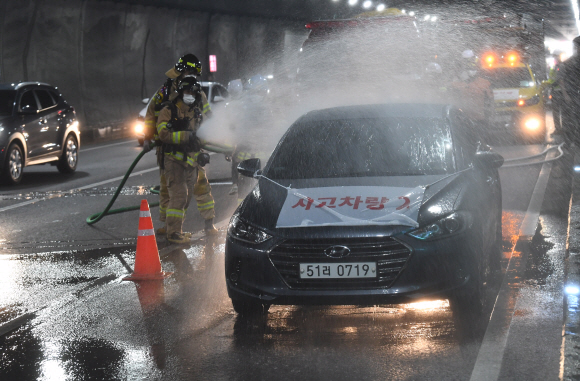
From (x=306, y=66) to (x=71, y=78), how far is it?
1075cm

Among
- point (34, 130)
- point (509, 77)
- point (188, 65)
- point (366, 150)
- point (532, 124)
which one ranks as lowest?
point (532, 124)

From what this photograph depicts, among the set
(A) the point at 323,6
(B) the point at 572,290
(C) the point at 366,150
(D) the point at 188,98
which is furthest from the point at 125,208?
(A) the point at 323,6

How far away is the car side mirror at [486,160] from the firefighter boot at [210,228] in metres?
3.57

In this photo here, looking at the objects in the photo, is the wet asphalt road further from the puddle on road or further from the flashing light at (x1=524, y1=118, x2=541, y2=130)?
the flashing light at (x1=524, y1=118, x2=541, y2=130)

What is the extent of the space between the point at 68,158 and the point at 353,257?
12680mm

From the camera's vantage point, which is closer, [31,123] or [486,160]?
[486,160]

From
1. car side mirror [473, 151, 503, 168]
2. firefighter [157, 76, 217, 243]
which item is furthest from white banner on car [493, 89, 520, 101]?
car side mirror [473, 151, 503, 168]

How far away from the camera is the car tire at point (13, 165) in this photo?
48.7 ft

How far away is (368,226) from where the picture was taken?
5207 mm

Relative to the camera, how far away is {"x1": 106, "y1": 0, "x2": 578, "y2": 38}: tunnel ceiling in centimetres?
3225

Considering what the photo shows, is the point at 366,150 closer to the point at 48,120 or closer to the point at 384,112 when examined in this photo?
the point at 384,112

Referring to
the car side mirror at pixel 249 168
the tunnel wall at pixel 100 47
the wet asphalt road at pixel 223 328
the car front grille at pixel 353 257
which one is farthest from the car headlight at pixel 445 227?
the tunnel wall at pixel 100 47

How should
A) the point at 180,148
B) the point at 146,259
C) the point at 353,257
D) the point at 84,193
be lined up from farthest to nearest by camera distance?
the point at 84,193
the point at 180,148
the point at 146,259
the point at 353,257

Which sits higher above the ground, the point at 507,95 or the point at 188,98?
the point at 188,98
